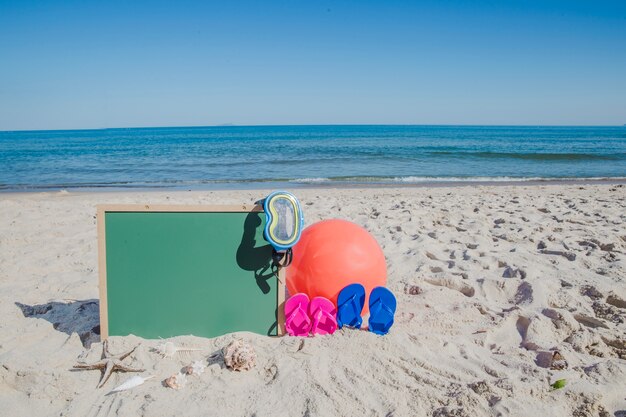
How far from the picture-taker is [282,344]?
3.07m

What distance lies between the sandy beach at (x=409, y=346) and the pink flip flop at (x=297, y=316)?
156mm

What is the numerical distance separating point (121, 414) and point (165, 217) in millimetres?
1306

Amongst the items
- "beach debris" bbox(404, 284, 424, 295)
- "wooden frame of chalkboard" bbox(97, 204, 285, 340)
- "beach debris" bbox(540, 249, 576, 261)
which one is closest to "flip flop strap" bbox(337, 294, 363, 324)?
"wooden frame of chalkboard" bbox(97, 204, 285, 340)

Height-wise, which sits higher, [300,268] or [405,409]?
[300,268]

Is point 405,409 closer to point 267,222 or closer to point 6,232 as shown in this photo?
point 267,222

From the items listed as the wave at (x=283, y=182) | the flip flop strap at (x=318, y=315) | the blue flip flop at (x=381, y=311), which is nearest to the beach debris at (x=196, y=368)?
the flip flop strap at (x=318, y=315)

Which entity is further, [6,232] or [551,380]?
[6,232]

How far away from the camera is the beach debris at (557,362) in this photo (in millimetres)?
2818

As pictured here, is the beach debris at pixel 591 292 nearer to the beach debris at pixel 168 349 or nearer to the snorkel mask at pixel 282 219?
the snorkel mask at pixel 282 219

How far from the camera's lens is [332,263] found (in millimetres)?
3254

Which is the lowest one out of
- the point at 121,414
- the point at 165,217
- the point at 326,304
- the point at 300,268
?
the point at 121,414

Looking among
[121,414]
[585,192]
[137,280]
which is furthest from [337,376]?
[585,192]

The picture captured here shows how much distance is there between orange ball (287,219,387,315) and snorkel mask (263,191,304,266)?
33cm

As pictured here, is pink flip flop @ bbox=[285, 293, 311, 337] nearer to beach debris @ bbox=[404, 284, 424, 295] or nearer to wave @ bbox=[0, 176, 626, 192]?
beach debris @ bbox=[404, 284, 424, 295]
